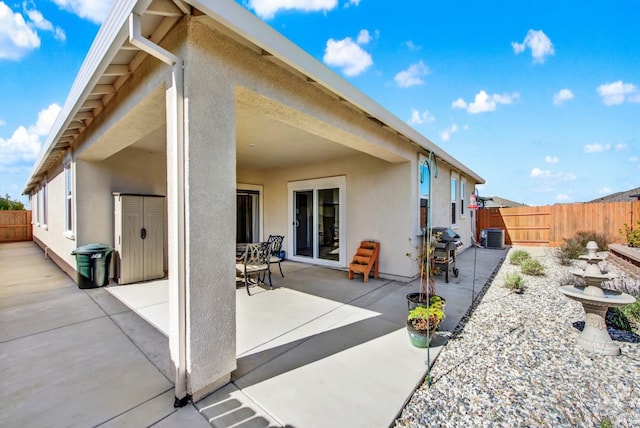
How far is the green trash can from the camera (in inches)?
207

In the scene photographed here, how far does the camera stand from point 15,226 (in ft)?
49.7

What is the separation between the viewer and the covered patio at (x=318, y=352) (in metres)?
2.06

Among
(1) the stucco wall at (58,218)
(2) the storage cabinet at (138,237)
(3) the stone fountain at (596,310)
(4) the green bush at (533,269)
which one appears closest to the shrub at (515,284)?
(4) the green bush at (533,269)

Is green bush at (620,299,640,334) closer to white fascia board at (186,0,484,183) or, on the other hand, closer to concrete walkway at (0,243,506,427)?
concrete walkway at (0,243,506,427)

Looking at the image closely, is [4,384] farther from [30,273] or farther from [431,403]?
[30,273]

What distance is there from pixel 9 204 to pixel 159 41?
84.4ft

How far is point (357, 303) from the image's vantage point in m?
4.57

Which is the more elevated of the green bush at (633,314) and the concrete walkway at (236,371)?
the green bush at (633,314)

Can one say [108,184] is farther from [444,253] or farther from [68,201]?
[444,253]

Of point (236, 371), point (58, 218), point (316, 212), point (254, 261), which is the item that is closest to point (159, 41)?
point (236, 371)

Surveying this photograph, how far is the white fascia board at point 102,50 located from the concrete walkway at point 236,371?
302cm

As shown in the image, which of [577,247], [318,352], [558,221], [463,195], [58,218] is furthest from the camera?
[558,221]

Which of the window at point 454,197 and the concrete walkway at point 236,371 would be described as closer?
the concrete walkway at point 236,371

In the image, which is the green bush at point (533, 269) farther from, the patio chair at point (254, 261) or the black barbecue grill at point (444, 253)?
the patio chair at point (254, 261)
